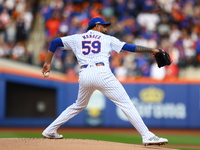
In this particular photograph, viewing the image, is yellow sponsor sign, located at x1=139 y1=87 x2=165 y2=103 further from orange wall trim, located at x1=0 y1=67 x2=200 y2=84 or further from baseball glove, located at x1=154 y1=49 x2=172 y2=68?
baseball glove, located at x1=154 y1=49 x2=172 y2=68

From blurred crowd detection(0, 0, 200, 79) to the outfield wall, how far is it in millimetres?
538

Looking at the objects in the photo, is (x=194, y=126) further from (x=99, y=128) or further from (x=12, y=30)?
(x=12, y=30)

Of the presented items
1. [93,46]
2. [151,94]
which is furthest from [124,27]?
[93,46]

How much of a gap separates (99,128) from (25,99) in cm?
218

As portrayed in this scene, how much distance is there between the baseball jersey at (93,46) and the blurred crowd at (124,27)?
6.56 m

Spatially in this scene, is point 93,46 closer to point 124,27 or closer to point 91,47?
point 91,47

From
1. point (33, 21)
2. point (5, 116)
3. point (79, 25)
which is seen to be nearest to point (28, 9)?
point (33, 21)

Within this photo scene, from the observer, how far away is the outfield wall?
11.8 meters

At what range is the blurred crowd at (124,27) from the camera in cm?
1255

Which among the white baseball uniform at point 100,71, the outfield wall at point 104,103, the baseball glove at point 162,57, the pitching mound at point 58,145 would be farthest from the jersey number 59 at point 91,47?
the outfield wall at point 104,103

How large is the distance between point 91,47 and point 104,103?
632cm

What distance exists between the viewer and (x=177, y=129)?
38.8ft

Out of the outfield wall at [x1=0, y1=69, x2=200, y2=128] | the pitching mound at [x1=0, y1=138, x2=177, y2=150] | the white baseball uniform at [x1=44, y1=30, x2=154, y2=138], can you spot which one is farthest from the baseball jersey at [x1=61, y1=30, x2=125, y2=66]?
the outfield wall at [x1=0, y1=69, x2=200, y2=128]

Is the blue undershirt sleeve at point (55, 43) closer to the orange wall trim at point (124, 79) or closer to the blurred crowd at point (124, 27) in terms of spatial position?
the orange wall trim at point (124, 79)
